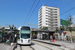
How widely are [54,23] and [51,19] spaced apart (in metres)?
4.77

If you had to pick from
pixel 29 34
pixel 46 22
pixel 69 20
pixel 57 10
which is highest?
pixel 57 10

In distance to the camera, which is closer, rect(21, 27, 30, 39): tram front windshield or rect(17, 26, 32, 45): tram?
rect(17, 26, 32, 45): tram

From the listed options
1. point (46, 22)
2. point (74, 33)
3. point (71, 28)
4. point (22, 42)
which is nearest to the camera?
point (22, 42)

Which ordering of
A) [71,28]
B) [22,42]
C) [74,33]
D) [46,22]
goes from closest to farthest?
[22,42], [71,28], [74,33], [46,22]

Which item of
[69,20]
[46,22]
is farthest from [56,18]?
[69,20]

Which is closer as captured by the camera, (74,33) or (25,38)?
(25,38)

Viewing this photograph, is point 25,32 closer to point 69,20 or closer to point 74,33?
point 69,20

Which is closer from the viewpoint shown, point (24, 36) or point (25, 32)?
point (24, 36)

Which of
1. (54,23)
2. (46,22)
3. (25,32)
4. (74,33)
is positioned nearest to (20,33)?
(25,32)

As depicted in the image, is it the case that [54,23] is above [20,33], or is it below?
above

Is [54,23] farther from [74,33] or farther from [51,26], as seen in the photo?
[74,33]

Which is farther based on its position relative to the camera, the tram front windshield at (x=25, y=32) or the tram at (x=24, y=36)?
the tram front windshield at (x=25, y=32)

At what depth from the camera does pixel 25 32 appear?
13.7 metres

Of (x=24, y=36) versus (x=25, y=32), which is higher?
(x=25, y=32)
